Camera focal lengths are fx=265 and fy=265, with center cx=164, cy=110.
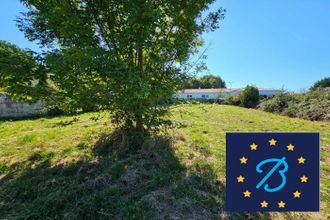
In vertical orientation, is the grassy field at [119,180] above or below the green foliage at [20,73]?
below

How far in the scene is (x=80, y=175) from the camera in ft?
11.3

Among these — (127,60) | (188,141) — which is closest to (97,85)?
(127,60)

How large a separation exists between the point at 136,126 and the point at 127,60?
1061mm

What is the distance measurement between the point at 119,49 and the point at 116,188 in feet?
6.39

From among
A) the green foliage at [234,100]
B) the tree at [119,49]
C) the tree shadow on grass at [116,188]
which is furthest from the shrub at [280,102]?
the tree shadow on grass at [116,188]

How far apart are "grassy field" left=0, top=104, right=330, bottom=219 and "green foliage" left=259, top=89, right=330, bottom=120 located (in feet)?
23.4

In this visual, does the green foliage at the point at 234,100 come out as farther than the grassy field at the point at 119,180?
Yes

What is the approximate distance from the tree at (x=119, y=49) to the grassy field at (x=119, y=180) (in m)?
0.70

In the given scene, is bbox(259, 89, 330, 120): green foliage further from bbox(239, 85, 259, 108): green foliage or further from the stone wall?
the stone wall

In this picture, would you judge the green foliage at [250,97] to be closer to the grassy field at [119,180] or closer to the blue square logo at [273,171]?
the grassy field at [119,180]

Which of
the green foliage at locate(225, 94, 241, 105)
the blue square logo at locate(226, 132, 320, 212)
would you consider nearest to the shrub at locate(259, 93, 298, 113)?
the green foliage at locate(225, 94, 241, 105)

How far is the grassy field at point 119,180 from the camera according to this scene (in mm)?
2672

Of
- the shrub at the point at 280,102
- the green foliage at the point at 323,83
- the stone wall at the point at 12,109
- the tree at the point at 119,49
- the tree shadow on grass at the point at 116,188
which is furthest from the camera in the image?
the green foliage at the point at 323,83

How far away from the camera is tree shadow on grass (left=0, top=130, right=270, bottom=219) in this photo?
265 centimetres
